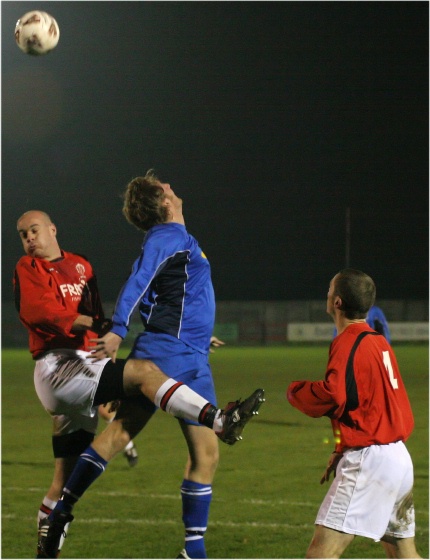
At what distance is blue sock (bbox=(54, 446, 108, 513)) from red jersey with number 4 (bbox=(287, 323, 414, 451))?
1.43 meters

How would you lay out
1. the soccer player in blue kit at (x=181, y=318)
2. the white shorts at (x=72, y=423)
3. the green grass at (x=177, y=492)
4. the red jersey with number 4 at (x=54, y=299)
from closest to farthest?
the soccer player in blue kit at (x=181, y=318) → the red jersey with number 4 at (x=54, y=299) → the white shorts at (x=72, y=423) → the green grass at (x=177, y=492)

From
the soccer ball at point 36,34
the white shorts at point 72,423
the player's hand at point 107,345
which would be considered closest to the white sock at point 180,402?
the player's hand at point 107,345

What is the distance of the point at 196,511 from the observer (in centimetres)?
518

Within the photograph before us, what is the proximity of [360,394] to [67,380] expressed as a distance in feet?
6.05

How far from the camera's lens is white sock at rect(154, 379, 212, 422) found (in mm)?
4645

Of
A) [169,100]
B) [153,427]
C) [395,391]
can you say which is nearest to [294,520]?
[395,391]

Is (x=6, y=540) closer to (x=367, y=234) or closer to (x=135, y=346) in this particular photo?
(x=135, y=346)

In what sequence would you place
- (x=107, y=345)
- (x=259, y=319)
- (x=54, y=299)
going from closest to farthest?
(x=107, y=345), (x=54, y=299), (x=259, y=319)

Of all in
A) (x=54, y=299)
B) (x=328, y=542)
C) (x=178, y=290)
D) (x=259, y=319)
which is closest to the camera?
(x=328, y=542)

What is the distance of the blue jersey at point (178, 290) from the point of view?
4863 mm

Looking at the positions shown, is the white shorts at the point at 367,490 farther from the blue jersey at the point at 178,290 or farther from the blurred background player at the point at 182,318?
the blue jersey at the point at 178,290

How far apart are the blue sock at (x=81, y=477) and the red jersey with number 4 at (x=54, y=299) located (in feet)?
2.49

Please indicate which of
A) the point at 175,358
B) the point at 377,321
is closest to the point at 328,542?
the point at 175,358

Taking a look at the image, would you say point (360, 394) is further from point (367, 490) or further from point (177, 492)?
point (177, 492)
